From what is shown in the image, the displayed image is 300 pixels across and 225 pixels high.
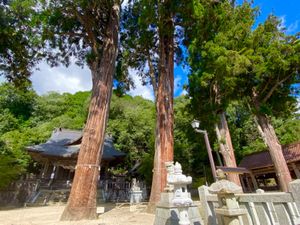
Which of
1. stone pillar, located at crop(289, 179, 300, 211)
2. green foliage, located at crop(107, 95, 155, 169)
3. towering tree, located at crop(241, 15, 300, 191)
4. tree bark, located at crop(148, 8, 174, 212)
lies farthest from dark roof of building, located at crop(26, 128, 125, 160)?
stone pillar, located at crop(289, 179, 300, 211)

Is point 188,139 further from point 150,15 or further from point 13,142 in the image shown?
point 13,142

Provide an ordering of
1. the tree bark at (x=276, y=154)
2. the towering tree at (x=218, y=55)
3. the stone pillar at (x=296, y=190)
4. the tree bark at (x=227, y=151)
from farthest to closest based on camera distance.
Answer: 1. the tree bark at (x=227, y=151)
2. the tree bark at (x=276, y=154)
3. the towering tree at (x=218, y=55)
4. the stone pillar at (x=296, y=190)

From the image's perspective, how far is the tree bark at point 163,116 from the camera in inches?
293

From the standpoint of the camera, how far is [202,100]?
39.8 feet

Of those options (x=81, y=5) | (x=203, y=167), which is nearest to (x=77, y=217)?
Result: (x=81, y=5)

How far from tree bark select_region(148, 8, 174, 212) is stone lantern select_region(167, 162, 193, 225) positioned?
3678 mm

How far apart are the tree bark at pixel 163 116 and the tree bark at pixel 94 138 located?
2267mm

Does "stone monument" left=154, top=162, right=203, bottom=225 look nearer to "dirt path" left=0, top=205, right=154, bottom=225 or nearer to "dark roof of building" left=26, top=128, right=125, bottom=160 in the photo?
"dirt path" left=0, top=205, right=154, bottom=225

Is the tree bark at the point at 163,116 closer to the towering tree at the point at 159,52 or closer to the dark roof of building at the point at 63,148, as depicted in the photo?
the towering tree at the point at 159,52

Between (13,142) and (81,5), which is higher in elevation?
(81,5)

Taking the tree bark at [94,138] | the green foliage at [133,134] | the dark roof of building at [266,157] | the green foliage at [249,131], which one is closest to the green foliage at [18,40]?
the tree bark at [94,138]

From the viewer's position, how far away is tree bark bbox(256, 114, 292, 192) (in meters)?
9.99

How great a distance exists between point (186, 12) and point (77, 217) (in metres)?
9.61

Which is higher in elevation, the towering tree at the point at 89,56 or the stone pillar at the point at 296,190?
the towering tree at the point at 89,56
